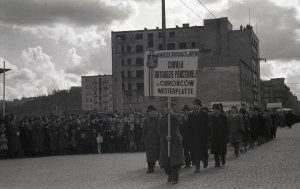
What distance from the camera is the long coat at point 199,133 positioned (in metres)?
14.5

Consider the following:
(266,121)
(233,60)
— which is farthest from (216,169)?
(233,60)

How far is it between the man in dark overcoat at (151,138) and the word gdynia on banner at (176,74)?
1.32 m

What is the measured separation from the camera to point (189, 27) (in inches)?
3967

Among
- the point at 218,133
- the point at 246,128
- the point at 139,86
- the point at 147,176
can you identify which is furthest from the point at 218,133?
the point at 139,86

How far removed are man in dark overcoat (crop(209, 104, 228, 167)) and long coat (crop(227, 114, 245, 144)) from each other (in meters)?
3.24

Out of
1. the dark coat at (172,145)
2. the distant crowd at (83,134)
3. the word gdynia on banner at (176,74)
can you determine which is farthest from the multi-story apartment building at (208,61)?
the dark coat at (172,145)

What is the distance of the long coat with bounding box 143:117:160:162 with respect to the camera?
14.8 metres

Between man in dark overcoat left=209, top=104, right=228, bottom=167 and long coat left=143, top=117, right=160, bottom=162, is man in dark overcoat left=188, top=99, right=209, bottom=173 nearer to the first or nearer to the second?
long coat left=143, top=117, right=160, bottom=162

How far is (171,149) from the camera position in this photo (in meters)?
12.3

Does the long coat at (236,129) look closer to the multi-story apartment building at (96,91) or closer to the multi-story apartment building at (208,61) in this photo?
the multi-story apartment building at (208,61)

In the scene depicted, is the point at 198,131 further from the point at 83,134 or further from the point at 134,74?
the point at 134,74

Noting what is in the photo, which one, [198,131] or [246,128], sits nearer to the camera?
[198,131]

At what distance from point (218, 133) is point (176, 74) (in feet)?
11.5

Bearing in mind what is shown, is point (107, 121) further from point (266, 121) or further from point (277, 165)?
point (277, 165)
